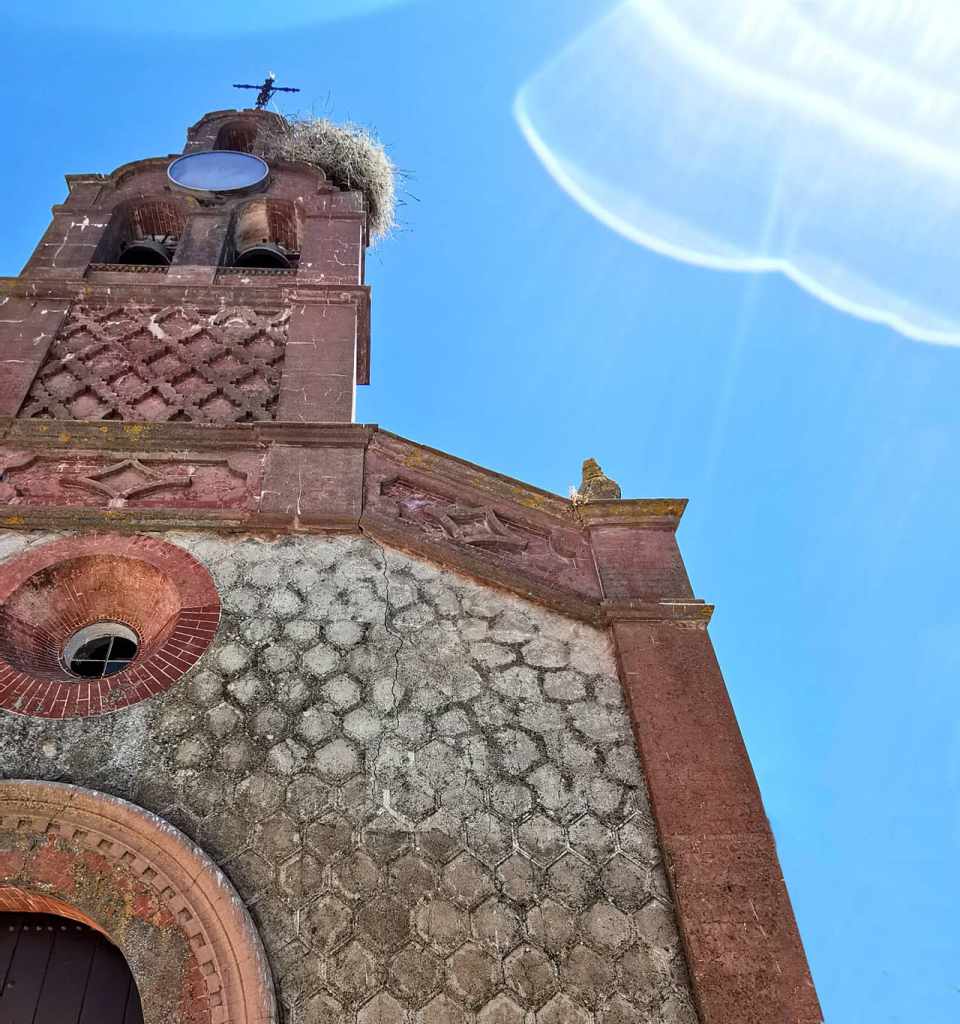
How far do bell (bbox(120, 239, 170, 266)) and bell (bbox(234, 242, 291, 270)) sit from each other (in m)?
0.80

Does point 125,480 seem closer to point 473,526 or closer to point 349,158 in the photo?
point 473,526

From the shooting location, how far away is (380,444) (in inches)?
237

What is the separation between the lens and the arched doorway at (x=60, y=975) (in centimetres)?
361

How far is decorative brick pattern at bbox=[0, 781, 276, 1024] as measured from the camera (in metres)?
3.34

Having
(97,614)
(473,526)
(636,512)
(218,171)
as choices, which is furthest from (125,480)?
(218,171)

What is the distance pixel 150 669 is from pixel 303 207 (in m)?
6.18

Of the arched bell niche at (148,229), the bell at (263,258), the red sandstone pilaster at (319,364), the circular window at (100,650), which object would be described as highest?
the arched bell niche at (148,229)

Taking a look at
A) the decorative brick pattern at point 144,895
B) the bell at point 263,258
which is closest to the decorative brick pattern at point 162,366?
the bell at point 263,258

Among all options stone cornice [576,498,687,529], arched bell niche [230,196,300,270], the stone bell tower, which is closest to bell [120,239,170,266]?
arched bell niche [230,196,300,270]

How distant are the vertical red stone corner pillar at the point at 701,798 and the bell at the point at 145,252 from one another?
6.15 metres

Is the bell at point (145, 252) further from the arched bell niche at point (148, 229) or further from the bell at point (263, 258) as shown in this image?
the bell at point (263, 258)

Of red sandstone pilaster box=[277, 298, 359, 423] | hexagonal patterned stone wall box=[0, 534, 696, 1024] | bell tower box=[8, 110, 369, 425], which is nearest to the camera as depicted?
hexagonal patterned stone wall box=[0, 534, 696, 1024]

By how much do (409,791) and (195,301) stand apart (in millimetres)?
5251

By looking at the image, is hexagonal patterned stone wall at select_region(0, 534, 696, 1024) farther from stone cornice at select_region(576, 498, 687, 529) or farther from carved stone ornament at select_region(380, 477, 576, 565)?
stone cornice at select_region(576, 498, 687, 529)
